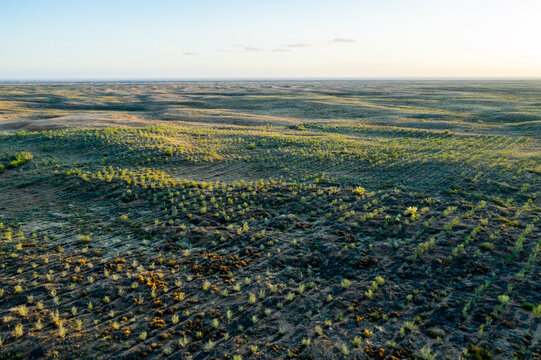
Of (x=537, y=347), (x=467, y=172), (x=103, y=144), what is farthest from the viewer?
(x=103, y=144)

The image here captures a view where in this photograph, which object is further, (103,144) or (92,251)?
(103,144)

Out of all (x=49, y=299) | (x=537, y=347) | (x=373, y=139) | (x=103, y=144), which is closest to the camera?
(x=537, y=347)

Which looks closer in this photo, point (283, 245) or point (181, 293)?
point (181, 293)

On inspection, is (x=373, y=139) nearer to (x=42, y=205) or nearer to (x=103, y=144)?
(x=103, y=144)

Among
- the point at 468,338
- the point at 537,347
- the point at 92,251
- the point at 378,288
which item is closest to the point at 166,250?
the point at 92,251

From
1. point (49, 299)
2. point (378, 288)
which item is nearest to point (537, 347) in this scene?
point (378, 288)

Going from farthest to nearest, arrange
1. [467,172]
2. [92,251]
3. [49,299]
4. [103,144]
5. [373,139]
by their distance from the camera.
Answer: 1. [373,139]
2. [103,144]
3. [467,172]
4. [92,251]
5. [49,299]

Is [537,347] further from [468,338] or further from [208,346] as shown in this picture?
[208,346]
